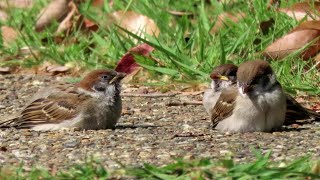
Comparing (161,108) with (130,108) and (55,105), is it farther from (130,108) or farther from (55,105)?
(55,105)

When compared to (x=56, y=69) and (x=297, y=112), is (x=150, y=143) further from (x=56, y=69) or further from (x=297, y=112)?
(x=56, y=69)

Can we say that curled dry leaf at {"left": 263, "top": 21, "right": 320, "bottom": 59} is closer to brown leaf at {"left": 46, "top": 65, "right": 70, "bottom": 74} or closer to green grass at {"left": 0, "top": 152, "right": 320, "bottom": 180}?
brown leaf at {"left": 46, "top": 65, "right": 70, "bottom": 74}

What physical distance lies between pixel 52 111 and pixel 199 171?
2.65 meters

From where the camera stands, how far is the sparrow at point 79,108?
8.25 meters

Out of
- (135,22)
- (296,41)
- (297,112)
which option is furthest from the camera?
(135,22)

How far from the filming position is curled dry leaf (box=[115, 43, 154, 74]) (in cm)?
1016

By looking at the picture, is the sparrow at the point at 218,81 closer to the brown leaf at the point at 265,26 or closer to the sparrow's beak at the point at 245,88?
the sparrow's beak at the point at 245,88

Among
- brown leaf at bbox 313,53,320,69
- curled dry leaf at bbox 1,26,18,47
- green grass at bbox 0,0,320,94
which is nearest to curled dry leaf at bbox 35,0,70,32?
green grass at bbox 0,0,320,94

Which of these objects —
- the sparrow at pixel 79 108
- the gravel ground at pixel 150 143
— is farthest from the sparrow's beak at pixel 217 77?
the sparrow at pixel 79 108

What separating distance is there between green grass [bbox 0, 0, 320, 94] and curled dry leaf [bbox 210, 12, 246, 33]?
0.18 ft

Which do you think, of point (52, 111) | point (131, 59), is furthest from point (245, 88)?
point (131, 59)

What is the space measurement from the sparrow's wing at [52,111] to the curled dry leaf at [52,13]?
3108mm

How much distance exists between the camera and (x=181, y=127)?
8.30 metres

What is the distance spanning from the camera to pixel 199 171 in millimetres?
6113
